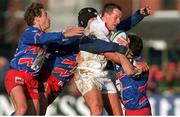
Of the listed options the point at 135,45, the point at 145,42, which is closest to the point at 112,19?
the point at 135,45

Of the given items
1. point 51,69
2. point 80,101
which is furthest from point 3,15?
point 51,69

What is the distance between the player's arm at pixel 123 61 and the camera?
10.9m

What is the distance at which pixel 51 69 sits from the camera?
39.5 feet

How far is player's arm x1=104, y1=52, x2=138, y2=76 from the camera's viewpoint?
10859mm

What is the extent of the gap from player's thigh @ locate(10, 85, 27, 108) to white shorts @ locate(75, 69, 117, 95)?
747 millimetres

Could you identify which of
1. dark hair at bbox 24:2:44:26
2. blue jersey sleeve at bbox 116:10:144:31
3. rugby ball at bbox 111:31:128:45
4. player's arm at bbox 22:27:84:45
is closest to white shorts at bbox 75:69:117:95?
rugby ball at bbox 111:31:128:45

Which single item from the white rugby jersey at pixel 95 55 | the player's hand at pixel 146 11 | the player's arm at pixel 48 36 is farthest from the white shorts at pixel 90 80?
the player's hand at pixel 146 11

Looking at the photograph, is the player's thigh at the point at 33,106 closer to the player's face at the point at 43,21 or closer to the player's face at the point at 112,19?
the player's face at the point at 43,21

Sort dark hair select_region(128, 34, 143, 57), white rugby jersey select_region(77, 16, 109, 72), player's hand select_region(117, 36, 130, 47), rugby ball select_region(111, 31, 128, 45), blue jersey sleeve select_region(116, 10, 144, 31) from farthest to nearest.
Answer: blue jersey sleeve select_region(116, 10, 144, 31), dark hair select_region(128, 34, 143, 57), rugby ball select_region(111, 31, 128, 45), player's hand select_region(117, 36, 130, 47), white rugby jersey select_region(77, 16, 109, 72)

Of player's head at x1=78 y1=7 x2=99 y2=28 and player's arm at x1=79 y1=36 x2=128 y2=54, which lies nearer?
player's arm at x1=79 y1=36 x2=128 y2=54

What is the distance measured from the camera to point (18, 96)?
36.9 ft

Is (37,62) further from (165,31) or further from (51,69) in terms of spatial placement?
(165,31)

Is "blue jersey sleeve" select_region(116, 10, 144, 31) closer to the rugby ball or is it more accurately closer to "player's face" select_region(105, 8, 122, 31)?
the rugby ball

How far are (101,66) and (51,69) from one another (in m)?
1.10
